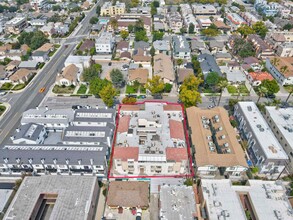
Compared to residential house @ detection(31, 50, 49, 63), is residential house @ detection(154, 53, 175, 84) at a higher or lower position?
higher

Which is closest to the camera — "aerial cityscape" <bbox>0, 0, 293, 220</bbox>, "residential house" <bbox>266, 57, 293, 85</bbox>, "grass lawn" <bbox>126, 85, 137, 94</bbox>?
"aerial cityscape" <bbox>0, 0, 293, 220</bbox>

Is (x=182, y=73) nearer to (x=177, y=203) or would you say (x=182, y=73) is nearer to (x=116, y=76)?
(x=116, y=76)

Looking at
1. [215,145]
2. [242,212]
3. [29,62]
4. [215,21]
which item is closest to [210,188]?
[242,212]

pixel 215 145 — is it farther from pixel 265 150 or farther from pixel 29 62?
pixel 29 62

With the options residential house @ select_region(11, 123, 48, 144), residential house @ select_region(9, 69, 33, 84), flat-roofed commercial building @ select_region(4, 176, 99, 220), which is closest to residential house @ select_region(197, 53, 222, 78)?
residential house @ select_region(11, 123, 48, 144)

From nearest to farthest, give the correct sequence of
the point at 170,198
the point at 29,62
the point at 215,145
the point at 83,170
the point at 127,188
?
the point at 170,198
the point at 127,188
the point at 83,170
the point at 215,145
the point at 29,62

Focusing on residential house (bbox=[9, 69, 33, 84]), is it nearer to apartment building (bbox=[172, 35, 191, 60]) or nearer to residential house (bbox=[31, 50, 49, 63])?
residential house (bbox=[31, 50, 49, 63])

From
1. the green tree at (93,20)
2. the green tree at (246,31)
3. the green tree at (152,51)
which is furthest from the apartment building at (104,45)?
the green tree at (246,31)

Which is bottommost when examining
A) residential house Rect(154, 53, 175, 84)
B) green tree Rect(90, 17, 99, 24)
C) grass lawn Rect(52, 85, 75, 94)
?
grass lawn Rect(52, 85, 75, 94)
